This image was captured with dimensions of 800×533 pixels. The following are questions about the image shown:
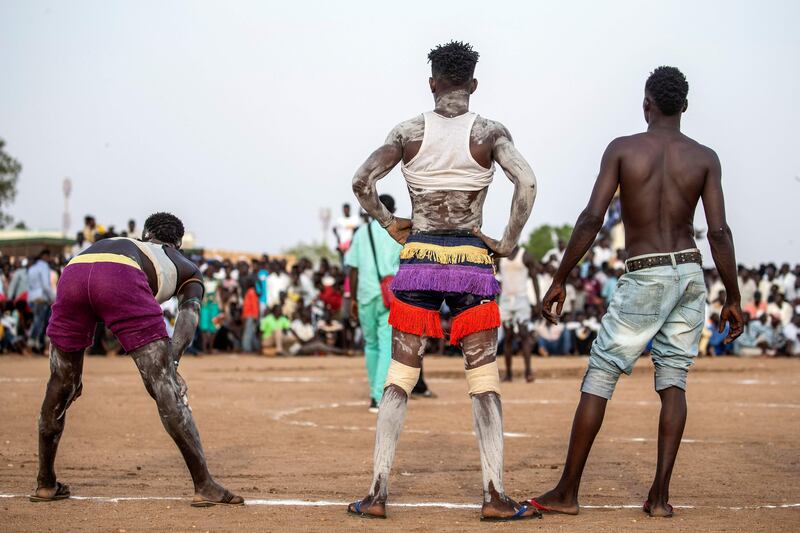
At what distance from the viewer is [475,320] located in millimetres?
6188

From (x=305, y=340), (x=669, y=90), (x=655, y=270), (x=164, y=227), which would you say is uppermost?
(x=669, y=90)

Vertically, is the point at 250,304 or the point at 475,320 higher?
the point at 475,320

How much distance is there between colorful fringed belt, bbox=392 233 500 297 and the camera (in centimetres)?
618

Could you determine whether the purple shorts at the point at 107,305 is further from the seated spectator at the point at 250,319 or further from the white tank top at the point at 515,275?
the seated spectator at the point at 250,319

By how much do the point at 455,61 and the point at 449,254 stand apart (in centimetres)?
109

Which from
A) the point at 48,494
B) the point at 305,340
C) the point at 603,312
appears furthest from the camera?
the point at 305,340

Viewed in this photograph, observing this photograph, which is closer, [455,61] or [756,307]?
[455,61]

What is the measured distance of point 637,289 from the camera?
20.6 feet

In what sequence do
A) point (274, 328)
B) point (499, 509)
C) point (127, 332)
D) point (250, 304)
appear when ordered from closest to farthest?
point (499, 509)
point (127, 332)
point (274, 328)
point (250, 304)

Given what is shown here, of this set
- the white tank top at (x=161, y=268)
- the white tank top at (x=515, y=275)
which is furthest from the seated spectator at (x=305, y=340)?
the white tank top at (x=161, y=268)

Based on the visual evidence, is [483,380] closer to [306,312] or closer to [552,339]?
[552,339]

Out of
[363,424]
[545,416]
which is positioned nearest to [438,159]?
[363,424]

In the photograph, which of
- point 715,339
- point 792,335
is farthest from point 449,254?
point 792,335

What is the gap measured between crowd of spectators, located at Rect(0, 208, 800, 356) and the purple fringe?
51.1 ft
